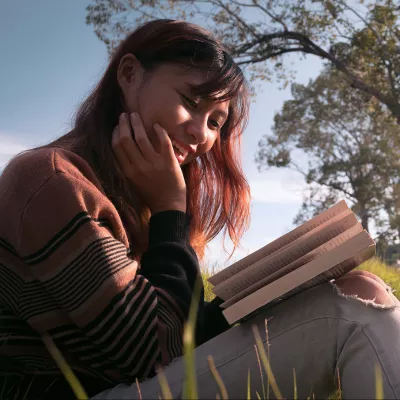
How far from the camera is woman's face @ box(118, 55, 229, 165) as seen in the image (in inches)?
79.1

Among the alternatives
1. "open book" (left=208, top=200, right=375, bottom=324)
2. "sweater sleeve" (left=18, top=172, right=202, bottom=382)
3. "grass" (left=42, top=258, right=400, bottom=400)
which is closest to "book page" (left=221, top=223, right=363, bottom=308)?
"open book" (left=208, top=200, right=375, bottom=324)

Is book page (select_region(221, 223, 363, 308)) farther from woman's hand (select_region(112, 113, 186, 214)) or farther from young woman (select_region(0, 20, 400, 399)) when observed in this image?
woman's hand (select_region(112, 113, 186, 214))

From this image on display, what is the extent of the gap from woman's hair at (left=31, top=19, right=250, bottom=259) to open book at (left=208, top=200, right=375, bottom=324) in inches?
25.5

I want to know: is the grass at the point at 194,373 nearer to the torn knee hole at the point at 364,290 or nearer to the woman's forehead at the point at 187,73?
the torn knee hole at the point at 364,290

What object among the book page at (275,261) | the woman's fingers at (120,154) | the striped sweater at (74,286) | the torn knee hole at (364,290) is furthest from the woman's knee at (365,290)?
the woman's fingers at (120,154)

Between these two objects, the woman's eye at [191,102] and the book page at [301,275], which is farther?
the woman's eye at [191,102]

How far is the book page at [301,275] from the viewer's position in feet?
4.23

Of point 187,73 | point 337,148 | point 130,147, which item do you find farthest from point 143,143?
point 337,148

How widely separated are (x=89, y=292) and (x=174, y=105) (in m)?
0.87

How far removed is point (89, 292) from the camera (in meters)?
1.45

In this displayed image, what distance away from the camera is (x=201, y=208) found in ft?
8.96

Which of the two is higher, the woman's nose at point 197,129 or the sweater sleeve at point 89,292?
the woman's nose at point 197,129

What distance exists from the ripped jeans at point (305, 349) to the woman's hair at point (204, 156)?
27.5 inches

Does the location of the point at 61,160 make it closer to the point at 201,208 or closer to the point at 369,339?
the point at 369,339
